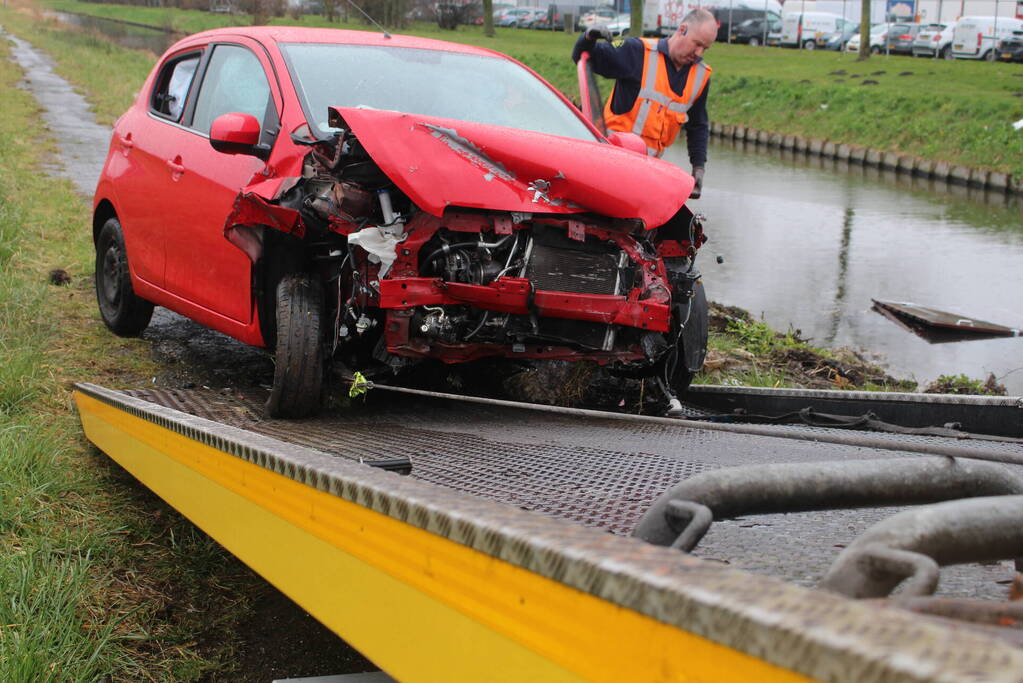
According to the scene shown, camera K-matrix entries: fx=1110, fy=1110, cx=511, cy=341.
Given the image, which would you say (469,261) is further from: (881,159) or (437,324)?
(881,159)

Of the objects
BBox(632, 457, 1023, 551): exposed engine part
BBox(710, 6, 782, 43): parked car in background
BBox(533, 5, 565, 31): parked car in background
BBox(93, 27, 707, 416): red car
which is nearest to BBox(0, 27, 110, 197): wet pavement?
BBox(93, 27, 707, 416): red car

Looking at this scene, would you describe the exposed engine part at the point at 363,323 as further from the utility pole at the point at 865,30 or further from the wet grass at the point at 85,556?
the utility pole at the point at 865,30

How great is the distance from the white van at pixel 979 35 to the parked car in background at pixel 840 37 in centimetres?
763

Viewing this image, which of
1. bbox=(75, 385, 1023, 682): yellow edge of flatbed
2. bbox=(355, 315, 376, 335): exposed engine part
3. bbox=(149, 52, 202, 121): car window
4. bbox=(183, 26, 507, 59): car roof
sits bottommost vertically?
bbox=(355, 315, 376, 335): exposed engine part

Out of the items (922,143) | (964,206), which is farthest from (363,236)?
(922,143)

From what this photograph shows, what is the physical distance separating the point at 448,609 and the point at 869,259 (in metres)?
10.8

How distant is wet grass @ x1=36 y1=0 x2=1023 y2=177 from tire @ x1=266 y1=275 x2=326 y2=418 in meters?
11.3

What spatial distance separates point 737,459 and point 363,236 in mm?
1613

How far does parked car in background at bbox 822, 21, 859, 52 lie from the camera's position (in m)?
44.1

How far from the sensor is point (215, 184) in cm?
485

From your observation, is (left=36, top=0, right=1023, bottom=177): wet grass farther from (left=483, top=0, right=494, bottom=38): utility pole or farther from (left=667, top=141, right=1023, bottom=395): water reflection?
(left=483, top=0, right=494, bottom=38): utility pole

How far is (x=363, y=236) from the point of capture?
3971mm

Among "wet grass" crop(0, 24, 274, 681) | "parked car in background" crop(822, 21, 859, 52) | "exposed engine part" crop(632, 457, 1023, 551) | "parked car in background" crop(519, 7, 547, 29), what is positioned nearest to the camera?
"exposed engine part" crop(632, 457, 1023, 551)

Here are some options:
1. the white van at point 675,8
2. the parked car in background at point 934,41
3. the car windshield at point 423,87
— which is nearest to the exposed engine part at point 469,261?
the car windshield at point 423,87
